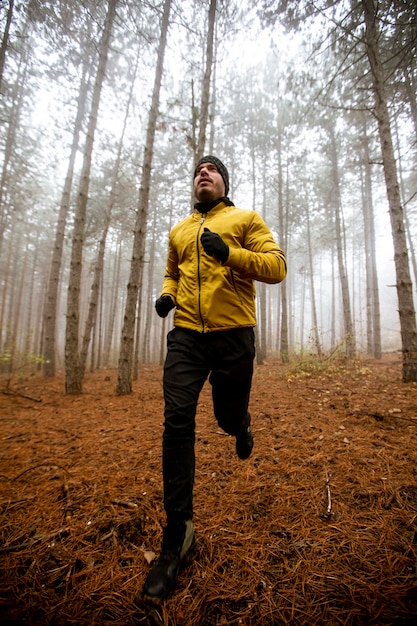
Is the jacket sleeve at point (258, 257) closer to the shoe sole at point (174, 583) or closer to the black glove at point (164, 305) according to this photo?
the black glove at point (164, 305)

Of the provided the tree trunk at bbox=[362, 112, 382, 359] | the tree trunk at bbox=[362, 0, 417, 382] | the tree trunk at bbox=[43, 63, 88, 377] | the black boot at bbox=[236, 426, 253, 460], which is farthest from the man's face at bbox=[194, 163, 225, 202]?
the tree trunk at bbox=[362, 112, 382, 359]

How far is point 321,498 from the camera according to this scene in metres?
2.14

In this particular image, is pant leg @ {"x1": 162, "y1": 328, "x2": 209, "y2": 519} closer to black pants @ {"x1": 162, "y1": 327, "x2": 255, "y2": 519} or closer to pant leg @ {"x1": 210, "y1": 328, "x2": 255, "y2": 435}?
black pants @ {"x1": 162, "y1": 327, "x2": 255, "y2": 519}

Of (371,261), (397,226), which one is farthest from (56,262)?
(371,261)

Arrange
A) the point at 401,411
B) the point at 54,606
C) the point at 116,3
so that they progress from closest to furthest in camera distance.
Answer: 1. the point at 54,606
2. the point at 401,411
3. the point at 116,3

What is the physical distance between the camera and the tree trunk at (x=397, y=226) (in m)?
5.58

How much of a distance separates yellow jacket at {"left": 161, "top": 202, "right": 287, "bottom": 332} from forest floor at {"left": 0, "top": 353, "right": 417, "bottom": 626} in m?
1.51

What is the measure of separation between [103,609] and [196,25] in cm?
1210

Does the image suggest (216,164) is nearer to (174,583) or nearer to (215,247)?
(215,247)

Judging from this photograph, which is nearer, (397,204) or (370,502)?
(370,502)

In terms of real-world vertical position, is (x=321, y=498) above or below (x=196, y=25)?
below

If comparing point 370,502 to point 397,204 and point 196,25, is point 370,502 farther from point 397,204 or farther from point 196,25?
point 196,25

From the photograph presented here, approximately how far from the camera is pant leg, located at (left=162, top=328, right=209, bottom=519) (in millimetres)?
1609

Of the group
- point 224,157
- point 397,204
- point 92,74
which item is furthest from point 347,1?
point 92,74
